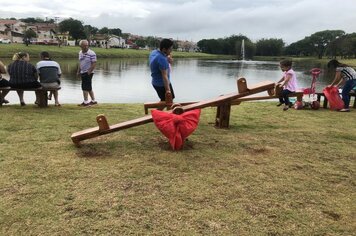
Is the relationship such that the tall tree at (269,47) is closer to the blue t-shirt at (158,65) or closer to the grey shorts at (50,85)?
the grey shorts at (50,85)

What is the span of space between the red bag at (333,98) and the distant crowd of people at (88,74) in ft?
0.42

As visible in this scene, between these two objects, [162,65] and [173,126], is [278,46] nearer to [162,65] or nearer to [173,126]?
[162,65]

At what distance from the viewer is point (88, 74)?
9.60m

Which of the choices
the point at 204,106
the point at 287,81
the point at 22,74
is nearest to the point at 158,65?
the point at 204,106

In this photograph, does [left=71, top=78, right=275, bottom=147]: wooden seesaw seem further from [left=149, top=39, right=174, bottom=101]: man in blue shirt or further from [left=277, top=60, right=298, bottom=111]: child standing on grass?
[left=277, top=60, right=298, bottom=111]: child standing on grass

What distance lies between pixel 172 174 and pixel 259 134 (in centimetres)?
274

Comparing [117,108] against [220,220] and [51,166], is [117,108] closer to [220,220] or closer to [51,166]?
[51,166]

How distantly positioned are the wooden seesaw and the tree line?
4442 inches

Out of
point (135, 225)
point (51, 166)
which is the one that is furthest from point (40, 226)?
point (51, 166)

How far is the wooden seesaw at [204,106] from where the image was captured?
18.2ft

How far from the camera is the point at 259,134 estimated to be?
6.80 meters

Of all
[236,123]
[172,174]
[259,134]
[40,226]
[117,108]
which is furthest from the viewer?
[117,108]

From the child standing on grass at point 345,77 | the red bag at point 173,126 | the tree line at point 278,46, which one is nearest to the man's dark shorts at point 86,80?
the red bag at point 173,126

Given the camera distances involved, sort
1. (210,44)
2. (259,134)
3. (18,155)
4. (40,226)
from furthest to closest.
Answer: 1. (210,44)
2. (259,134)
3. (18,155)
4. (40,226)
